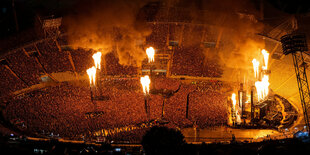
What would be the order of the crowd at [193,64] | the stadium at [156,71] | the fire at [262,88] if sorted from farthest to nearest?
1. the crowd at [193,64]
2. the fire at [262,88]
3. the stadium at [156,71]

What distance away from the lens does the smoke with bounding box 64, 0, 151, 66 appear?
65.9 feet

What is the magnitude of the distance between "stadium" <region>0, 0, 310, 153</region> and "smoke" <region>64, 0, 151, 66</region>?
71 millimetres

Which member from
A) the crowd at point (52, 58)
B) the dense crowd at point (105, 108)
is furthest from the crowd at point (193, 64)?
the crowd at point (52, 58)

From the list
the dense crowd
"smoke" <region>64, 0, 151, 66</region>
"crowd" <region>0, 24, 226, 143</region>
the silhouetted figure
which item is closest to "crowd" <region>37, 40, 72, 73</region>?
"crowd" <region>0, 24, 226, 143</region>

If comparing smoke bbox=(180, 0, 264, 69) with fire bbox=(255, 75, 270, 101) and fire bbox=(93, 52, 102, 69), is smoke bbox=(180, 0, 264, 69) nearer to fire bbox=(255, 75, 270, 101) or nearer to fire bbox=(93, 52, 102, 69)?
fire bbox=(255, 75, 270, 101)

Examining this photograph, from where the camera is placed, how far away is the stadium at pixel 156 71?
14.5m

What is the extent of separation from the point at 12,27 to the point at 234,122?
51.0ft

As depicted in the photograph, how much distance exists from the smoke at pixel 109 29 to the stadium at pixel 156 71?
0.07m

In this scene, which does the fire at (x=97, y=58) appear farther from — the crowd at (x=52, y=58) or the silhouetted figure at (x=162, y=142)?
the silhouetted figure at (x=162, y=142)

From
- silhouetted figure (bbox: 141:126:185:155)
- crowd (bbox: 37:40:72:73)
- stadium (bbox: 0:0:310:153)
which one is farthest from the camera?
crowd (bbox: 37:40:72:73)

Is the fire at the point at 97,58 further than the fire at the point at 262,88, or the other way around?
the fire at the point at 97,58

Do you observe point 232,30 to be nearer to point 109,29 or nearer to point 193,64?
point 193,64

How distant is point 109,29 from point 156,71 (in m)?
4.50

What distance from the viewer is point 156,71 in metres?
19.9
